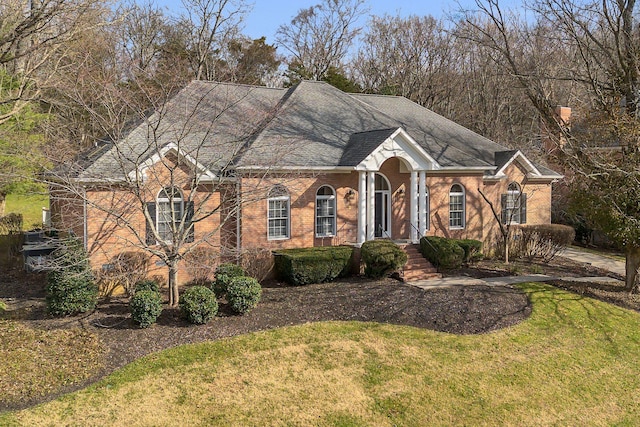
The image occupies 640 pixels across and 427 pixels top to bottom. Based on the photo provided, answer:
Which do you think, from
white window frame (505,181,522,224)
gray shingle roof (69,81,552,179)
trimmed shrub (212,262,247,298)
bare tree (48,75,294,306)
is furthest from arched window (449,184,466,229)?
trimmed shrub (212,262,247,298)

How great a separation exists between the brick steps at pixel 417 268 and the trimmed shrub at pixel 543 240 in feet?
22.7

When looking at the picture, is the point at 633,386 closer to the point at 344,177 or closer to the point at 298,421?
the point at 298,421

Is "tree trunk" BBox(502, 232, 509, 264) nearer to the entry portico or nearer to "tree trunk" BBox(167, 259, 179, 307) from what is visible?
the entry portico

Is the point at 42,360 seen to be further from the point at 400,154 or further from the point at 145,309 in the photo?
the point at 400,154

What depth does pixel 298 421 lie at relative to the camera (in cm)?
1023

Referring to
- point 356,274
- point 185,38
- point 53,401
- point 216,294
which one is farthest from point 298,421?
point 185,38

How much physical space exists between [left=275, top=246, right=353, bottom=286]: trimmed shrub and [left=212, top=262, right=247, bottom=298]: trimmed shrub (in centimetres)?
220

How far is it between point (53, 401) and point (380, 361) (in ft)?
23.1

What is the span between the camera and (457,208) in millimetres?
24094

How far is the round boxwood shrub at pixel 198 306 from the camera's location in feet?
43.8

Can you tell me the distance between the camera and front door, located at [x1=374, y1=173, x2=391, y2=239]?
892 inches

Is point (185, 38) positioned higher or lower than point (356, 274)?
higher

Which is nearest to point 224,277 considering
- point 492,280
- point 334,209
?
point 334,209

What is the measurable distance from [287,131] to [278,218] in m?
3.84
